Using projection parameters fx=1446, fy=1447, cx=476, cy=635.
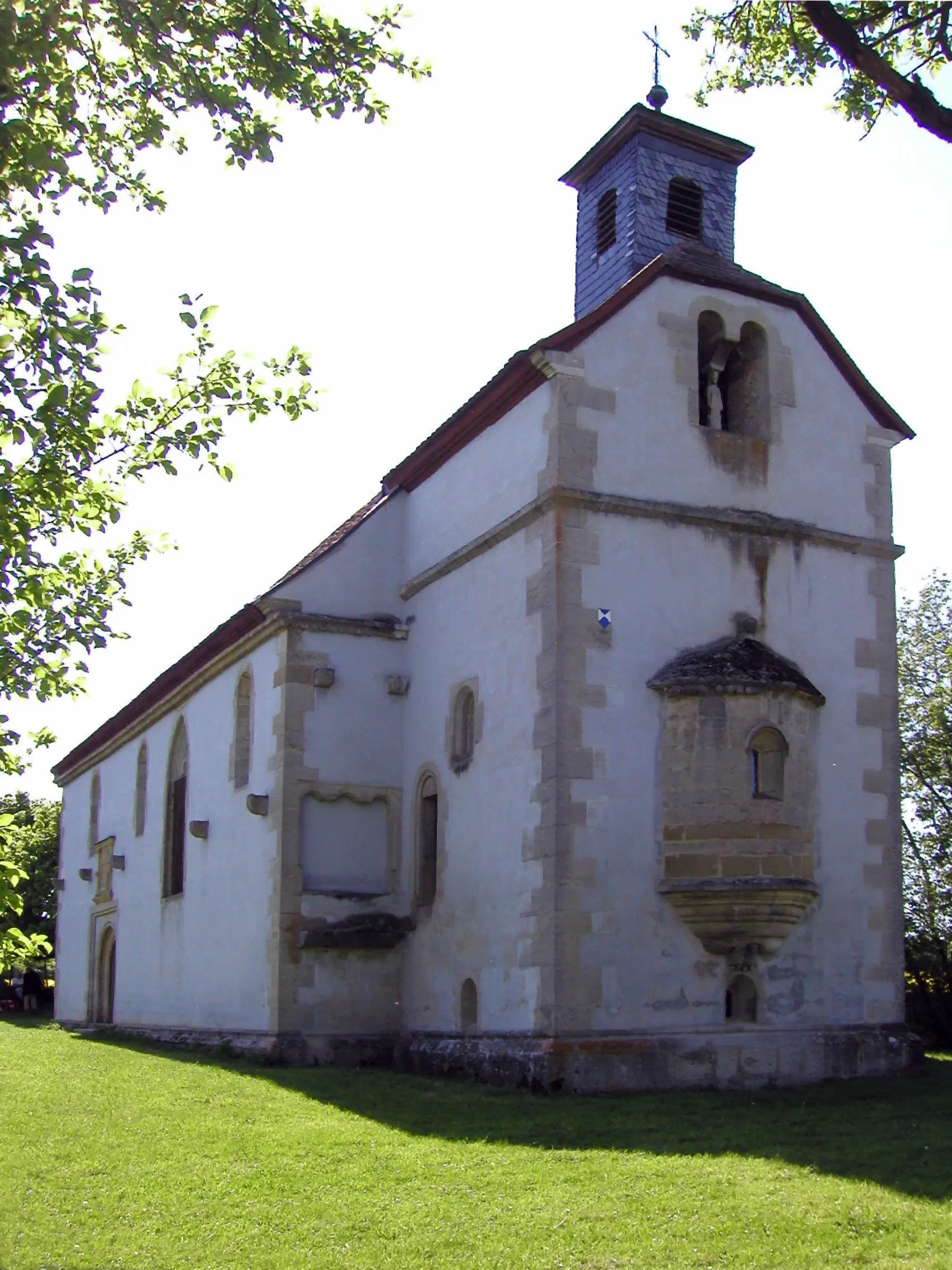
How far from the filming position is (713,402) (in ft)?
60.6

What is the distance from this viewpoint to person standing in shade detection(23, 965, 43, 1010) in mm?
49594

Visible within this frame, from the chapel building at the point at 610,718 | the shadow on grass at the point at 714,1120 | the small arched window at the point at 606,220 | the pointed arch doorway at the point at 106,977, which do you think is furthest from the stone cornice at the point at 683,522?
the pointed arch doorway at the point at 106,977

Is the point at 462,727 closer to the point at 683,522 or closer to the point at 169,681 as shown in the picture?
the point at 683,522

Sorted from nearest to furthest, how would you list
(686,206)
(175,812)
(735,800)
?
(735,800) < (686,206) < (175,812)

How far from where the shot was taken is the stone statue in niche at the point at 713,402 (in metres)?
18.3

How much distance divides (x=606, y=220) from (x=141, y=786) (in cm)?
1621

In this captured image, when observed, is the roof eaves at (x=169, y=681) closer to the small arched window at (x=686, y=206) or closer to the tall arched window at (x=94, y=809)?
the tall arched window at (x=94, y=809)

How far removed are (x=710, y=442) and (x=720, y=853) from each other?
521 centimetres

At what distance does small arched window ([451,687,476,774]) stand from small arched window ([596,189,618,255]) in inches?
285

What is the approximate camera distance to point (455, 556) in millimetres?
19594

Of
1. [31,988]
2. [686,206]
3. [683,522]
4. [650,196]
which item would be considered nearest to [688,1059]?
[683,522]

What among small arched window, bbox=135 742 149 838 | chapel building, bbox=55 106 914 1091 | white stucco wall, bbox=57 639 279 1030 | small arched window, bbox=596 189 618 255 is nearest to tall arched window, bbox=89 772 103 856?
white stucco wall, bbox=57 639 279 1030

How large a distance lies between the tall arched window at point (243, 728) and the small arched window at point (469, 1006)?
6413 mm

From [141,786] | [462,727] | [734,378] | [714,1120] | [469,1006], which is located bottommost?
[714,1120]
